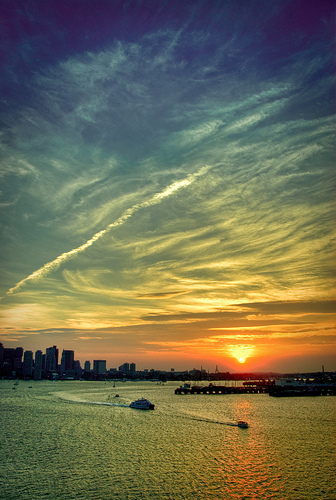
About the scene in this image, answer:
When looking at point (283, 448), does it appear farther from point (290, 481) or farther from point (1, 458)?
point (1, 458)

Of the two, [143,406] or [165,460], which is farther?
[143,406]

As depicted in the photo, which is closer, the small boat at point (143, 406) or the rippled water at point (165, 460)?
the rippled water at point (165, 460)

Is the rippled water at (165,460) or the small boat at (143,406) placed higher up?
the rippled water at (165,460)

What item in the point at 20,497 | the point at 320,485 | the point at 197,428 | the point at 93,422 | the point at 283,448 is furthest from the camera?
the point at 93,422

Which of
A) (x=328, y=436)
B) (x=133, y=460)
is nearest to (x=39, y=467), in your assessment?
(x=133, y=460)

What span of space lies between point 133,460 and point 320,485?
24.7 m

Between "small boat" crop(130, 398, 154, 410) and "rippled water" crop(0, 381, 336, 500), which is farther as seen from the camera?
"small boat" crop(130, 398, 154, 410)

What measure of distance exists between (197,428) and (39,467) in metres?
39.4

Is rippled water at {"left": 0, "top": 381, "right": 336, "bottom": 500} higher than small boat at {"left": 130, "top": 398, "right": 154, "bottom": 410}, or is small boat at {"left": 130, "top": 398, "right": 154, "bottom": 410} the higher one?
rippled water at {"left": 0, "top": 381, "right": 336, "bottom": 500}

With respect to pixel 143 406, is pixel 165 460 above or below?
above

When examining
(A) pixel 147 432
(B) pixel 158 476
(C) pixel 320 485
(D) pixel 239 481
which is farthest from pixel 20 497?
(A) pixel 147 432

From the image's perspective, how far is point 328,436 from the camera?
223 feet

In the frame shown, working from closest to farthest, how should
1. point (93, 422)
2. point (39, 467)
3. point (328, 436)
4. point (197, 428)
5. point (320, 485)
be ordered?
point (320, 485), point (39, 467), point (328, 436), point (197, 428), point (93, 422)

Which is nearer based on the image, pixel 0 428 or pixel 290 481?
pixel 290 481
